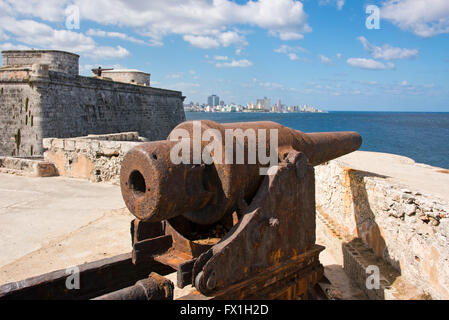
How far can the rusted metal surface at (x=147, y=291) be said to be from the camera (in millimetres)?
2148

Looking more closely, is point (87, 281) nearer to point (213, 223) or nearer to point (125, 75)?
point (213, 223)

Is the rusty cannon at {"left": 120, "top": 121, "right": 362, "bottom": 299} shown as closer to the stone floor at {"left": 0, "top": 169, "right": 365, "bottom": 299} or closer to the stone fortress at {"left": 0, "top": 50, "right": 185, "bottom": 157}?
the stone floor at {"left": 0, "top": 169, "right": 365, "bottom": 299}

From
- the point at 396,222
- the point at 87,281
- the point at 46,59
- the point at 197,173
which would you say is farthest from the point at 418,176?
the point at 46,59

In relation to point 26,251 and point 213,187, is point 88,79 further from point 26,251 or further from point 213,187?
point 213,187

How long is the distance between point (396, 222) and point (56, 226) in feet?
15.3

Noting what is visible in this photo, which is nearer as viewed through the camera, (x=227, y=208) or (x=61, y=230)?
(x=227, y=208)

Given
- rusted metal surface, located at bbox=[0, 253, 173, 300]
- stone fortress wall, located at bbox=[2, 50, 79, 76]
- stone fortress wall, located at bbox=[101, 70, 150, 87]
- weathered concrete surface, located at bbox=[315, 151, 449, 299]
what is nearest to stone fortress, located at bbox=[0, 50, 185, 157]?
stone fortress wall, located at bbox=[2, 50, 79, 76]

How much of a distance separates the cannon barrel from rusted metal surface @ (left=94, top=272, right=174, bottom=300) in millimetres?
408

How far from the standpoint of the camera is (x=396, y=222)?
357 cm

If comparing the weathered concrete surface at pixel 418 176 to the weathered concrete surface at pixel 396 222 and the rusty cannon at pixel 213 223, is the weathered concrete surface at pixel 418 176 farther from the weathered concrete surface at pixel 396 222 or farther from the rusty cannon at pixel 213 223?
the rusty cannon at pixel 213 223

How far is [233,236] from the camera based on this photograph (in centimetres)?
240

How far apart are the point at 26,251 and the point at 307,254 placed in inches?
139

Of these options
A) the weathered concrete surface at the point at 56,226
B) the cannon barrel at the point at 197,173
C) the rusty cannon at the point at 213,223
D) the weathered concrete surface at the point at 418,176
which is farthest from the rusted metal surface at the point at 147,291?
the weathered concrete surface at the point at 418,176
